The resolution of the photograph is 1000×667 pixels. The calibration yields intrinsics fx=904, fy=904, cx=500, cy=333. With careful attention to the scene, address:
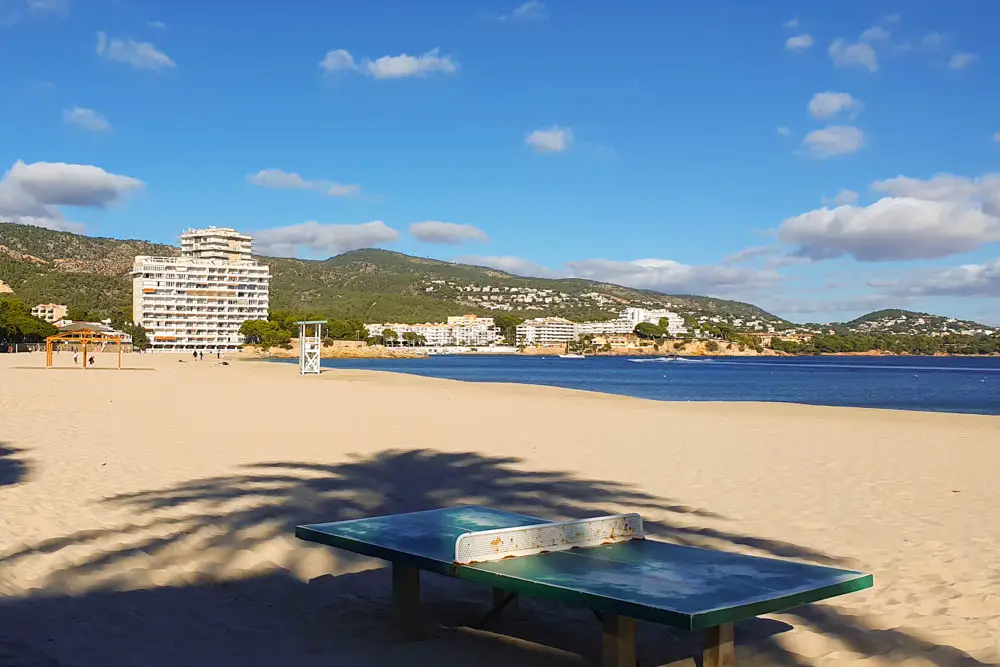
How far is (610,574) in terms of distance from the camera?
12.2 ft

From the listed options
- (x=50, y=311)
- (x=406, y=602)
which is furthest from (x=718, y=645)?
(x=50, y=311)

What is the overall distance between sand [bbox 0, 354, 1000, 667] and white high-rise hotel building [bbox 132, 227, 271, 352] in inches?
5063

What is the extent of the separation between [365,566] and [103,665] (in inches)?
88.7

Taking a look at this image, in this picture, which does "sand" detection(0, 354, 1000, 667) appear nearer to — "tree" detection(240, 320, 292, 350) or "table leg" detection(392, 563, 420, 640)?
"table leg" detection(392, 563, 420, 640)

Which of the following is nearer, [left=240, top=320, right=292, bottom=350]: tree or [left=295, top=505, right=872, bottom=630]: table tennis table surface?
[left=295, top=505, right=872, bottom=630]: table tennis table surface

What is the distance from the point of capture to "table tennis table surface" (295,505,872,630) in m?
3.26

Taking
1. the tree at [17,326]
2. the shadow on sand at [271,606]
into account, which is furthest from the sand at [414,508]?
the tree at [17,326]

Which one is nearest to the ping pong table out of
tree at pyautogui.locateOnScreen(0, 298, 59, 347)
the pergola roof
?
the pergola roof

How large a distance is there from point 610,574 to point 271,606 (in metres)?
2.19

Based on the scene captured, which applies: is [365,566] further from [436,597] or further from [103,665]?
[103,665]

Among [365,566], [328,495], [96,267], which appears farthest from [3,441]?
[96,267]

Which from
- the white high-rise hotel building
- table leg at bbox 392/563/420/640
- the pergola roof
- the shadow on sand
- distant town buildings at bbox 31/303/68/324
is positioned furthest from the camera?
the white high-rise hotel building

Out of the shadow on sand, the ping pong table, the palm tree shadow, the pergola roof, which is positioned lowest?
the shadow on sand

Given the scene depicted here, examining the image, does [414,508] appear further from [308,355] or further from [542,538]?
[308,355]
